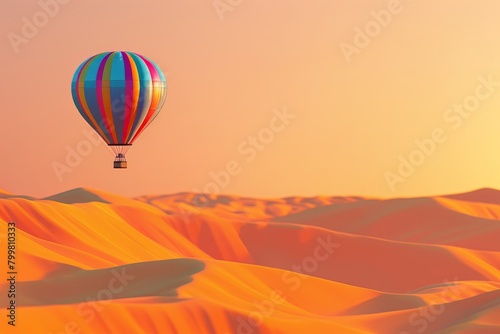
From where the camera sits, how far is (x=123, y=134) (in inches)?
2621

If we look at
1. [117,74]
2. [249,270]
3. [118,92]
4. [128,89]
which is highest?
[117,74]

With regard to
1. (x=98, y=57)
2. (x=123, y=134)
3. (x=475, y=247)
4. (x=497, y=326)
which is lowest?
(x=475, y=247)

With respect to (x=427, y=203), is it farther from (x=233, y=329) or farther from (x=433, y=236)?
(x=233, y=329)

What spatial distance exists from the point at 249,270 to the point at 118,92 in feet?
74.8

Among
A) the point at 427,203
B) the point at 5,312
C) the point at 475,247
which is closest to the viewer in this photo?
the point at 5,312

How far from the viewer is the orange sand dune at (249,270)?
58375 mm

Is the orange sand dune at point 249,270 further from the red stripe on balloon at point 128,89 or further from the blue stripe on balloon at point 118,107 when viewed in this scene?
the red stripe on balloon at point 128,89

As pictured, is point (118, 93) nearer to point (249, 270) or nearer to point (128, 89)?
point (128, 89)

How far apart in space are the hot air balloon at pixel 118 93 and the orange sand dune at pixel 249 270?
955 cm

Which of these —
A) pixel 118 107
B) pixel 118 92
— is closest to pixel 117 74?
pixel 118 92

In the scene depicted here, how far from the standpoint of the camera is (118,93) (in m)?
65.3

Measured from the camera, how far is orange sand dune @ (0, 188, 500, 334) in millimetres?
58375

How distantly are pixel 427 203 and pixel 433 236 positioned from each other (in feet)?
42.0

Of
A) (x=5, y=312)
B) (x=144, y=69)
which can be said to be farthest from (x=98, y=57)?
(x=5, y=312)
